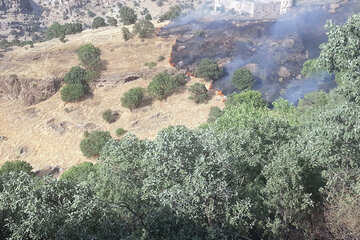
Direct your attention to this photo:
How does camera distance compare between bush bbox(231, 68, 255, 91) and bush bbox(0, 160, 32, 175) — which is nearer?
bush bbox(0, 160, 32, 175)

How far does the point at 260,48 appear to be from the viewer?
51.3m

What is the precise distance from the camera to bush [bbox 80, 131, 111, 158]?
3478 cm

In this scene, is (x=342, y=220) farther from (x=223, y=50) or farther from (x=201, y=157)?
(x=223, y=50)

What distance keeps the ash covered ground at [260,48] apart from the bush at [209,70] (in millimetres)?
1202

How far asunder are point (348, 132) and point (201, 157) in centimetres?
668

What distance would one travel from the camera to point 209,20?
6172cm

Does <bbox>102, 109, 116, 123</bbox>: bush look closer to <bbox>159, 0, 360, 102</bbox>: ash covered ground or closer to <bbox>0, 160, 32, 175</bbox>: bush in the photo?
<bbox>0, 160, 32, 175</bbox>: bush

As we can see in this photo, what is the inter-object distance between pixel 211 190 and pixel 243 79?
33.4 metres

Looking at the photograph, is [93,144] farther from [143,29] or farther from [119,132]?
[143,29]

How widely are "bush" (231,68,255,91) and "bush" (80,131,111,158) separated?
1946 cm

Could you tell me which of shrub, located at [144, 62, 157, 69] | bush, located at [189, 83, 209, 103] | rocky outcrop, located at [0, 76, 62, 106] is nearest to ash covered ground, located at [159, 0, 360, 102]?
shrub, located at [144, 62, 157, 69]

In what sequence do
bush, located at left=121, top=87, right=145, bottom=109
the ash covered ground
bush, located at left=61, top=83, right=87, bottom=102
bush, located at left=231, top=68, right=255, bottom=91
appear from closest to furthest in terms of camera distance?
bush, located at left=121, top=87, right=145, bottom=109, bush, located at left=231, top=68, right=255, bottom=91, bush, located at left=61, top=83, right=87, bottom=102, the ash covered ground

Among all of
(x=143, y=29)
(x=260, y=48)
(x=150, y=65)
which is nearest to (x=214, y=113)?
(x=150, y=65)

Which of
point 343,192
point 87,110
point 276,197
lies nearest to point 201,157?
point 276,197
